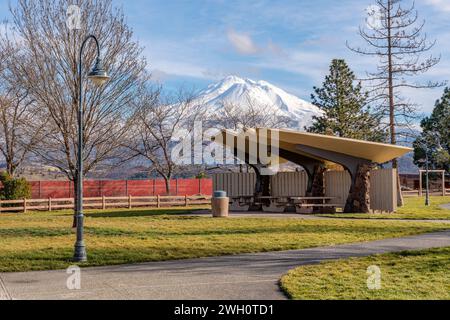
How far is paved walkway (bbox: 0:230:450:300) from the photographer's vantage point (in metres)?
9.20

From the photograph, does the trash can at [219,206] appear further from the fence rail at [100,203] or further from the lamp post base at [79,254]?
the lamp post base at [79,254]

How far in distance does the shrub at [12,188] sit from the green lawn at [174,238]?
16101mm

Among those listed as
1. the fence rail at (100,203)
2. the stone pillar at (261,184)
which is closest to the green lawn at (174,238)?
the stone pillar at (261,184)

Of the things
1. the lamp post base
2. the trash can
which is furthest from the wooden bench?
the lamp post base

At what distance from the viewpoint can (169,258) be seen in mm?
13664

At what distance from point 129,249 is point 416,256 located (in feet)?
23.4

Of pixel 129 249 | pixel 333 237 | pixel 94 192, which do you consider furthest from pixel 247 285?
pixel 94 192

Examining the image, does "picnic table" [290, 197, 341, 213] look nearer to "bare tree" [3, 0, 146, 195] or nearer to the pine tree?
"bare tree" [3, 0, 146, 195]

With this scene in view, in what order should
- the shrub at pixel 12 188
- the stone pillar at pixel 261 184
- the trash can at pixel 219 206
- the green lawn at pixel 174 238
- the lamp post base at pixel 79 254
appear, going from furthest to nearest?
1. the shrub at pixel 12 188
2. the stone pillar at pixel 261 184
3. the trash can at pixel 219 206
4. the green lawn at pixel 174 238
5. the lamp post base at pixel 79 254

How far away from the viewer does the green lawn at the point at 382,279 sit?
8.86 m

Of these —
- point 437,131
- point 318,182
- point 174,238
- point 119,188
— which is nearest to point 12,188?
point 119,188

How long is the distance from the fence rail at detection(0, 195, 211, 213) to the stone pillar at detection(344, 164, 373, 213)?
1389cm

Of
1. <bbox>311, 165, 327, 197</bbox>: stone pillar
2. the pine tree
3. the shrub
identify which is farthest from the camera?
the pine tree
